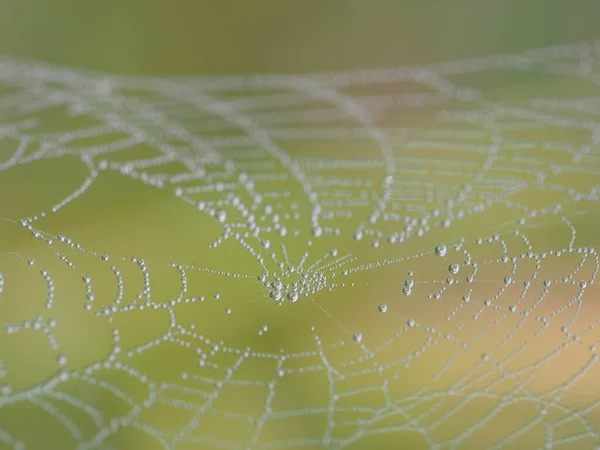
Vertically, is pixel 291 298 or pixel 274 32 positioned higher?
pixel 274 32

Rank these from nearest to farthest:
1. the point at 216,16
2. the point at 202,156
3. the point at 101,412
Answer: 1. the point at 101,412
2. the point at 202,156
3. the point at 216,16

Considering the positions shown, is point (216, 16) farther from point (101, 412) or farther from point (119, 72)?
point (101, 412)

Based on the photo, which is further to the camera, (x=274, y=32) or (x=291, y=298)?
(x=274, y=32)

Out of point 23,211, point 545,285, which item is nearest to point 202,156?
point 23,211

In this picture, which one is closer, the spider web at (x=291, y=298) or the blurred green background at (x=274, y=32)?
the spider web at (x=291, y=298)

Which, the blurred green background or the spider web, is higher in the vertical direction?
the blurred green background

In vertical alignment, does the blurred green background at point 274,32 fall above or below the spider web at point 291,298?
above

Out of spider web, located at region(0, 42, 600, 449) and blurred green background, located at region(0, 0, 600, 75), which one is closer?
spider web, located at region(0, 42, 600, 449)

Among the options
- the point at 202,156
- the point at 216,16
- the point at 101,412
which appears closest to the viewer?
the point at 101,412
